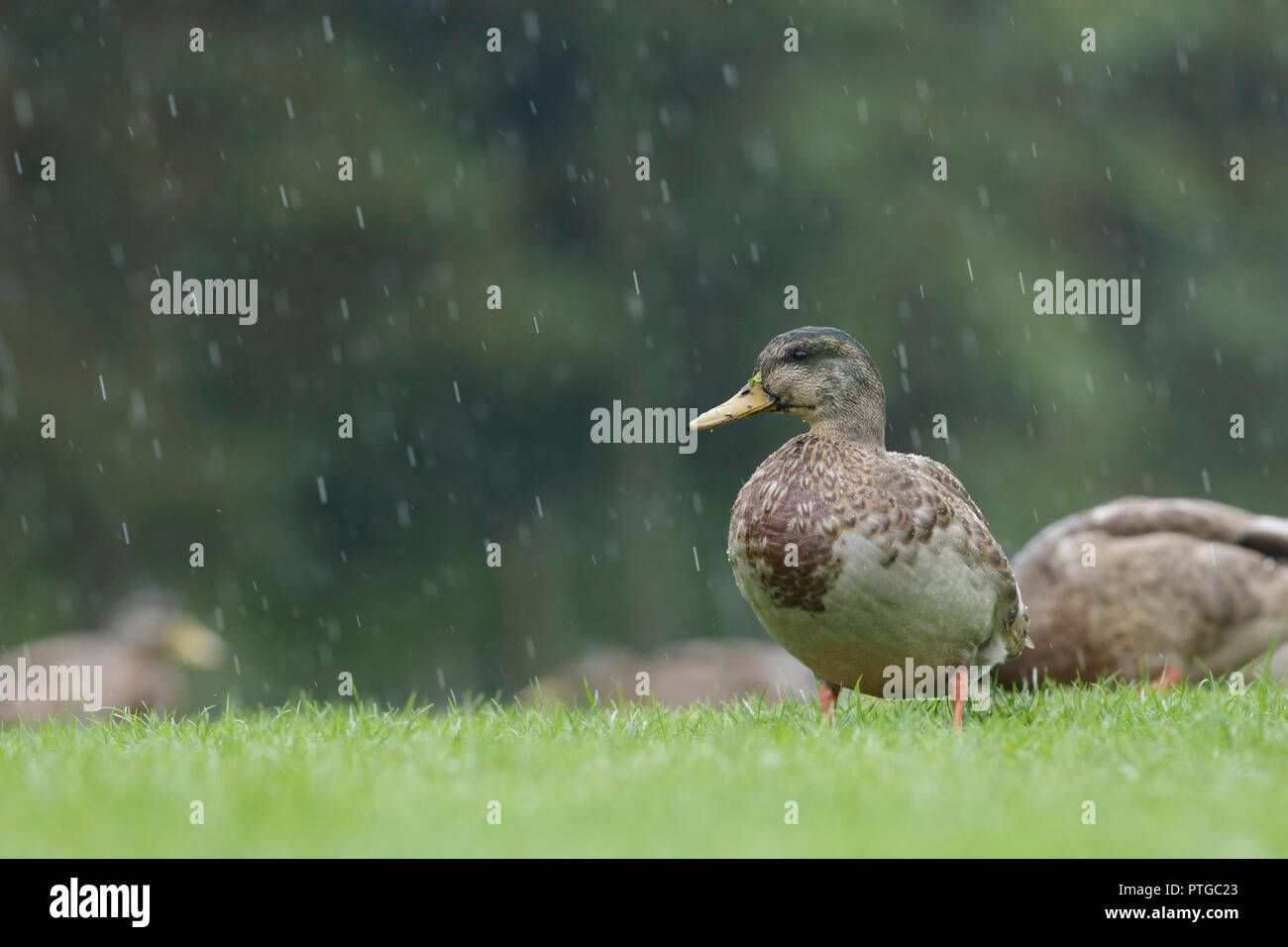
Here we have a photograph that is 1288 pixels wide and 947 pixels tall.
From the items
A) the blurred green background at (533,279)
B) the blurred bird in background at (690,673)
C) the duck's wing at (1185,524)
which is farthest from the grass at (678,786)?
the blurred green background at (533,279)

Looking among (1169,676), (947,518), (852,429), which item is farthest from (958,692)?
(1169,676)

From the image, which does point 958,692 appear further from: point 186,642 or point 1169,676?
point 186,642

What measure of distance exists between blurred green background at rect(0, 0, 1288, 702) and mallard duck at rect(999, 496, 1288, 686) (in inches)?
283

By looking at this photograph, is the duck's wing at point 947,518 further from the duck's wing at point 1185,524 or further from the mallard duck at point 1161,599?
the duck's wing at point 1185,524

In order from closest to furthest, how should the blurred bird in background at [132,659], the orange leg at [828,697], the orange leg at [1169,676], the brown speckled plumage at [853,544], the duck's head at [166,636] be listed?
the brown speckled plumage at [853,544], the orange leg at [828,697], the orange leg at [1169,676], the blurred bird in background at [132,659], the duck's head at [166,636]

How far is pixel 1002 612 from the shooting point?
4988 millimetres

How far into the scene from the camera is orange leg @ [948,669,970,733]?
4.65 meters

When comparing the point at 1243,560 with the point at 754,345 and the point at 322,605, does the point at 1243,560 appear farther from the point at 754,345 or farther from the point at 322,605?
the point at 322,605

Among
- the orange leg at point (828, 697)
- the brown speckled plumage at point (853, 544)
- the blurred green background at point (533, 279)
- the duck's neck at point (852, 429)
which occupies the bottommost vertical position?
the orange leg at point (828, 697)

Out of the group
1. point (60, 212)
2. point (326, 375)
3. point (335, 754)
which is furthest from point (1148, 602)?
point (60, 212)

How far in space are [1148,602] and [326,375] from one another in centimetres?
893

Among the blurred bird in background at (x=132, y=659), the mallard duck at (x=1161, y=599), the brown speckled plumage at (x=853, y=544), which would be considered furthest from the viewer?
the blurred bird in background at (x=132, y=659)

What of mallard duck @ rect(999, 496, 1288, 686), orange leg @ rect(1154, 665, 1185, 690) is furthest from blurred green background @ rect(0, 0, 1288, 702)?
orange leg @ rect(1154, 665, 1185, 690)

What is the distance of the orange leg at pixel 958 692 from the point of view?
4652mm
